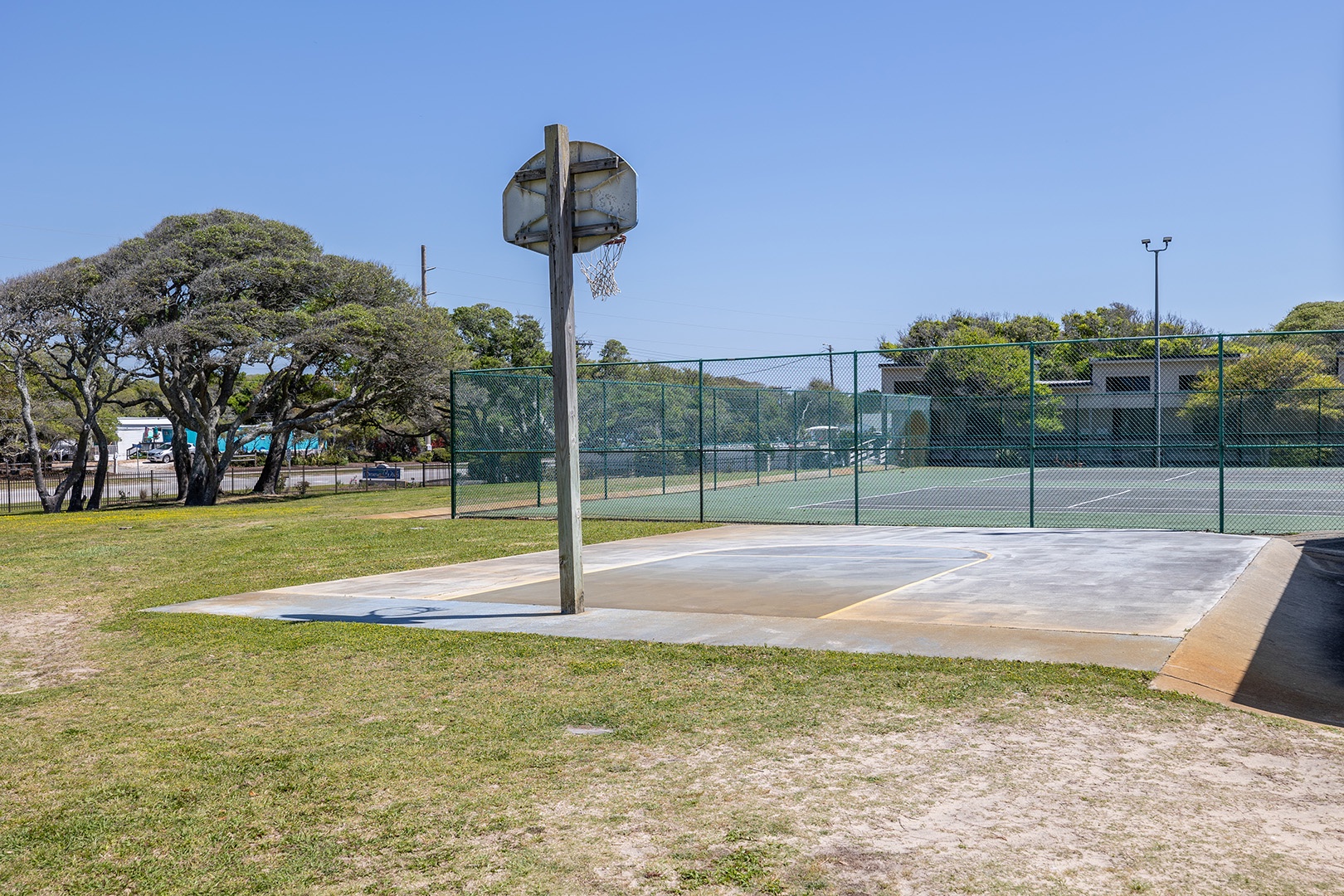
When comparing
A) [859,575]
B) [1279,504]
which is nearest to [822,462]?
[1279,504]

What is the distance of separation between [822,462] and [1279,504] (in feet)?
46.8

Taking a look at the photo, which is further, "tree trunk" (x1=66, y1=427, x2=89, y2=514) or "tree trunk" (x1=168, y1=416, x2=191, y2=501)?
"tree trunk" (x1=168, y1=416, x2=191, y2=501)

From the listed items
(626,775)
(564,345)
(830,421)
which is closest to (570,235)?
(564,345)

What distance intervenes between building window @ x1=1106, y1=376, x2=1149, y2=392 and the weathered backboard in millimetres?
38905

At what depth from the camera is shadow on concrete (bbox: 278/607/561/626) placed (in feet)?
32.0

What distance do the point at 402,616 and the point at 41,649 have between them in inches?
115

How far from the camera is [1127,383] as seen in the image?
160 feet

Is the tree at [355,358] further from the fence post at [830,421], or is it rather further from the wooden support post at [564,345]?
the wooden support post at [564,345]

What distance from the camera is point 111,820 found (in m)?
4.57

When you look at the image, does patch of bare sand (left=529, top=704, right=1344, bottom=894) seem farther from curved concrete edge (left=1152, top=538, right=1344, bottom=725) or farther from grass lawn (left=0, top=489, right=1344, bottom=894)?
curved concrete edge (left=1152, top=538, right=1344, bottom=725)

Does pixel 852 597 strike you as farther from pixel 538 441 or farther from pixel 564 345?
pixel 538 441

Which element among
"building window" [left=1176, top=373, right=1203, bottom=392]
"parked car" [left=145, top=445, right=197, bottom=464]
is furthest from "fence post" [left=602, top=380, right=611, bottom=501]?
"parked car" [left=145, top=445, right=197, bottom=464]

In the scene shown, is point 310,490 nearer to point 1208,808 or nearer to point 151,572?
point 151,572

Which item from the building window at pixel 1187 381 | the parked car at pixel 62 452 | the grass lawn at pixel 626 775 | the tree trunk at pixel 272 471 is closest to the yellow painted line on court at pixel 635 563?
the grass lawn at pixel 626 775
